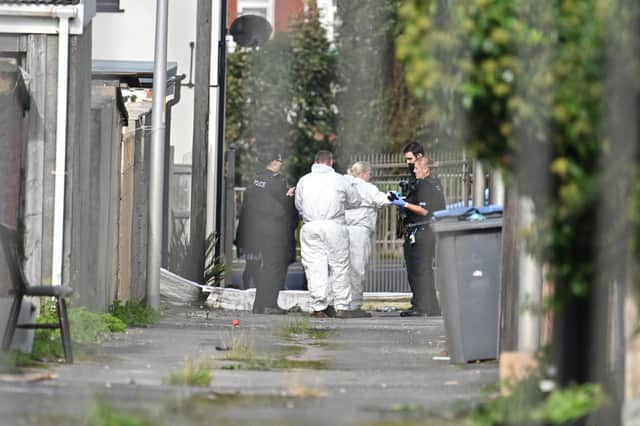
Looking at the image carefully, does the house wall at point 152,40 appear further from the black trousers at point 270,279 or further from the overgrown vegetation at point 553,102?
the overgrown vegetation at point 553,102

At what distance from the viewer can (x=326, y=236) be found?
16.7 meters

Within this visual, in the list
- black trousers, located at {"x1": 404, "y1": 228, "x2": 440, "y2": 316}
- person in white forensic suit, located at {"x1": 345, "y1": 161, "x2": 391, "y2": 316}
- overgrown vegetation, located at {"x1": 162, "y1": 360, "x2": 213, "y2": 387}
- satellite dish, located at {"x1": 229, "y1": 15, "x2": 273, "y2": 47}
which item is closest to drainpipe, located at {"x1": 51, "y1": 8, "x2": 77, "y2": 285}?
overgrown vegetation, located at {"x1": 162, "y1": 360, "x2": 213, "y2": 387}

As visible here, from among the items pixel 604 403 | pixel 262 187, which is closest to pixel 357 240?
pixel 262 187

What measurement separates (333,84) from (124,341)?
3653cm

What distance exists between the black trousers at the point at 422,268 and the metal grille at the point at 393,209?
3.60 m

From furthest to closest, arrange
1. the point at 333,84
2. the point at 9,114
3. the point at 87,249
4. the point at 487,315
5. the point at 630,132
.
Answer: the point at 333,84, the point at 87,249, the point at 9,114, the point at 487,315, the point at 630,132

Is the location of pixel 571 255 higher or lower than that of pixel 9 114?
lower

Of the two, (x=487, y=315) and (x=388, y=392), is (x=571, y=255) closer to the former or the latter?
(x=388, y=392)

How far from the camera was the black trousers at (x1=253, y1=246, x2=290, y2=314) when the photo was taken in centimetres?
1733

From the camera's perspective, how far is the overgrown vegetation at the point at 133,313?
1384 cm

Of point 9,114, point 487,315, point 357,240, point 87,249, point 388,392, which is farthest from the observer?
point 357,240

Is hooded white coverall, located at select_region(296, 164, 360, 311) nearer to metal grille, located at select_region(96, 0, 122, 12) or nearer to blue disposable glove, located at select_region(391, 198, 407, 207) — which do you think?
blue disposable glove, located at select_region(391, 198, 407, 207)

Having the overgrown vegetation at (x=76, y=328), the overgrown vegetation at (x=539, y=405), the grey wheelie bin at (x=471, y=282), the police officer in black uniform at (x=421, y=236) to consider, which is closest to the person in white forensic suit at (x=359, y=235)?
the police officer in black uniform at (x=421, y=236)

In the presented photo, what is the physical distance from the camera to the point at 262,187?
1770 cm
